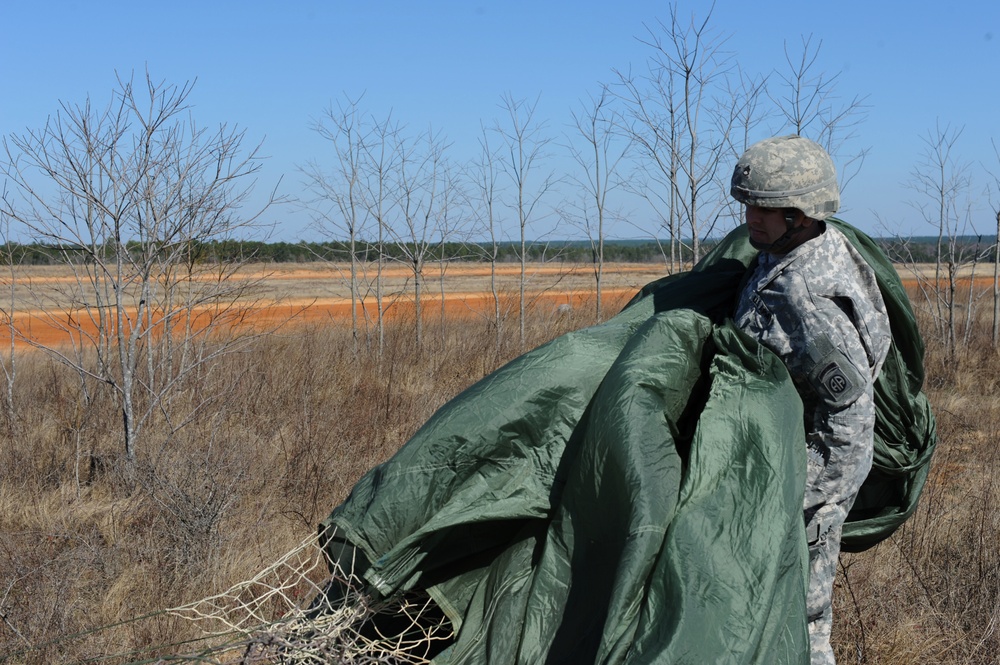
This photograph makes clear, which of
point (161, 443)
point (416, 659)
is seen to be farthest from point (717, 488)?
point (161, 443)

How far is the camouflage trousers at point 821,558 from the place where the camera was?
8.29 ft

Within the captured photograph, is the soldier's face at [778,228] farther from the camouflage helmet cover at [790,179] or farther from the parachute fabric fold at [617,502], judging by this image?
the parachute fabric fold at [617,502]

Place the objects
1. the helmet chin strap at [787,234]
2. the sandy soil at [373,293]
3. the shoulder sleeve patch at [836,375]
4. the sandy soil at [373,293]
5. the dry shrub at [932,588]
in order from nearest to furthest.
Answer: the shoulder sleeve patch at [836,375] < the helmet chin strap at [787,234] < the dry shrub at [932,588] < the sandy soil at [373,293] < the sandy soil at [373,293]

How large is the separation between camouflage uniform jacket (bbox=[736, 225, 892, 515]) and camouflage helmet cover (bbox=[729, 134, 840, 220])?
104 millimetres

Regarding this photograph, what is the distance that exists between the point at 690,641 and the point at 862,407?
2.95ft

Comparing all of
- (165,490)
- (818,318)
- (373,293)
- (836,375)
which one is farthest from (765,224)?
(373,293)

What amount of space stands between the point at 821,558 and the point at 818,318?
696mm

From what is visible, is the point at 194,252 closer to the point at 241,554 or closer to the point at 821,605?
the point at 241,554

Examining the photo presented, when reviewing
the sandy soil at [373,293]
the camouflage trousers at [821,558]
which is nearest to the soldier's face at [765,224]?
the camouflage trousers at [821,558]

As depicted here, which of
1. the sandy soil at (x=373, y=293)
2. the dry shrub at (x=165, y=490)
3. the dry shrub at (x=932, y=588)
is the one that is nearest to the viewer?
the dry shrub at (x=932, y=588)

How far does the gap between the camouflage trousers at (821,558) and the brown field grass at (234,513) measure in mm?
984

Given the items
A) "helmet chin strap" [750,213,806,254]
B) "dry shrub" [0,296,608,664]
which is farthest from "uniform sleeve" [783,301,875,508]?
"dry shrub" [0,296,608,664]

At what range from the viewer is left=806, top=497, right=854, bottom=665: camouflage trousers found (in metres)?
2.53

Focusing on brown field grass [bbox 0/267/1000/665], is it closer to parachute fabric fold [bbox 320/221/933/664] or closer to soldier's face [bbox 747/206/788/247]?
parachute fabric fold [bbox 320/221/933/664]
